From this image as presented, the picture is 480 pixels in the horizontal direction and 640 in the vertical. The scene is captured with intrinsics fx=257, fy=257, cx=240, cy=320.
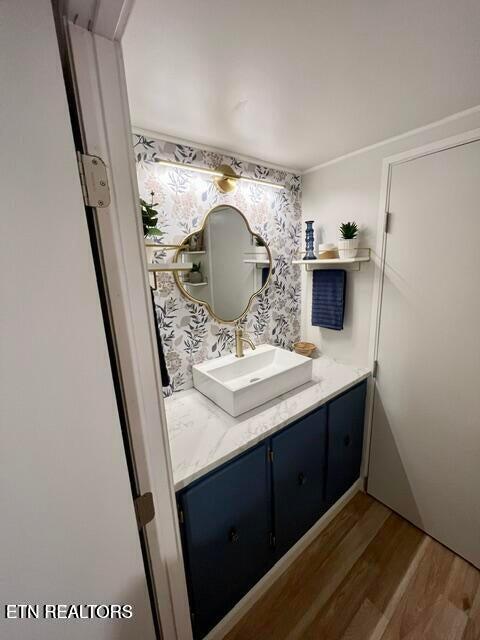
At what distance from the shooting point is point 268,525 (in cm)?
119

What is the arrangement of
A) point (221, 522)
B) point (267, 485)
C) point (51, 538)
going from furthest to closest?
1. point (267, 485)
2. point (221, 522)
3. point (51, 538)

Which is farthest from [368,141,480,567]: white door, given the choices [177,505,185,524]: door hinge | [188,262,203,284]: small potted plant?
[177,505,185,524]: door hinge

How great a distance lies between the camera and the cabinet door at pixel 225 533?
3.02 ft

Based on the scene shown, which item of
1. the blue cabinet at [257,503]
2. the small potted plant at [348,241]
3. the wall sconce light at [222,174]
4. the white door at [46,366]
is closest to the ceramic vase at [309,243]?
the small potted plant at [348,241]

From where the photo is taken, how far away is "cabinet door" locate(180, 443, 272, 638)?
0.92 metres

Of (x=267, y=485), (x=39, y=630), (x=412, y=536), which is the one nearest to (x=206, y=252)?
(x=267, y=485)

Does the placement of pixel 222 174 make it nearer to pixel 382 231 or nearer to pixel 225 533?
pixel 382 231

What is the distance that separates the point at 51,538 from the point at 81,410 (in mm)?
235

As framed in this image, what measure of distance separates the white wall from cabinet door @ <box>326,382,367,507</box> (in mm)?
296

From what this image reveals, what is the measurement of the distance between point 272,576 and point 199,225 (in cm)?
185

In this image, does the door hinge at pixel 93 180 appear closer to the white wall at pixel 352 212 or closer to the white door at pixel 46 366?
the white door at pixel 46 366

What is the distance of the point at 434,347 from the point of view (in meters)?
1.33

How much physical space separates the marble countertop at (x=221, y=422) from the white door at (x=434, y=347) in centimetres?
29

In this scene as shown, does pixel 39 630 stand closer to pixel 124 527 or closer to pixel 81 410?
pixel 124 527
